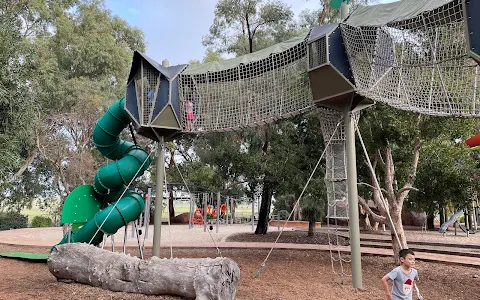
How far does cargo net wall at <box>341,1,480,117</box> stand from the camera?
17.1 ft

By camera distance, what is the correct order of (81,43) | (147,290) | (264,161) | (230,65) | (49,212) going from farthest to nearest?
(49,212) → (81,43) → (264,161) → (230,65) → (147,290)

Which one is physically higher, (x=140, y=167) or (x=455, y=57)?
(x=455, y=57)

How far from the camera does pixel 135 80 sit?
7.43 metres

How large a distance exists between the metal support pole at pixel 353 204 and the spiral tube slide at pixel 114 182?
14.3 feet

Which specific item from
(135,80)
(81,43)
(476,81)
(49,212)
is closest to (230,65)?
(135,80)

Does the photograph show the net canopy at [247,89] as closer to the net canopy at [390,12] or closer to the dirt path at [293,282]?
the net canopy at [390,12]

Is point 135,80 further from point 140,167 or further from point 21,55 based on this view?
point 21,55

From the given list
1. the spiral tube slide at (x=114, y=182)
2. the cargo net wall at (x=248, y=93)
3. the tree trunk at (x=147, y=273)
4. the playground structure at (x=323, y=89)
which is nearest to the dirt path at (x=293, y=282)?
the tree trunk at (x=147, y=273)

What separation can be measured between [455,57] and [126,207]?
650 centimetres

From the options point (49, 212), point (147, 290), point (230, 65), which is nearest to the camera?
point (147, 290)

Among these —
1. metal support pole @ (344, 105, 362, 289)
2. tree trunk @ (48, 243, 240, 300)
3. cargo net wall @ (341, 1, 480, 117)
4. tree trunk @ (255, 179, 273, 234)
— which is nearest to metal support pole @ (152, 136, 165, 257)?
tree trunk @ (48, 243, 240, 300)

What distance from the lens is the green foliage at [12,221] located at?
71.0 ft

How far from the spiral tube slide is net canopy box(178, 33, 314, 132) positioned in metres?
1.42

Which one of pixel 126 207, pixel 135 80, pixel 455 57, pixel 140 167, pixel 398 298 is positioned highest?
pixel 135 80
